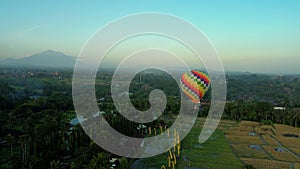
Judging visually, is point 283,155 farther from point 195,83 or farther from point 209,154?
point 195,83

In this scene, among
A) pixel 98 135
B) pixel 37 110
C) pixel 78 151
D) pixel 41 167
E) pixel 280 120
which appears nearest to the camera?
pixel 41 167

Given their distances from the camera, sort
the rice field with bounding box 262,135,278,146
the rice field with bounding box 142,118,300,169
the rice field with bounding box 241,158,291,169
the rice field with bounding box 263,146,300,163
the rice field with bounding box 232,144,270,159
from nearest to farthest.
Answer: the rice field with bounding box 241,158,291,169 → the rice field with bounding box 142,118,300,169 → the rice field with bounding box 263,146,300,163 → the rice field with bounding box 232,144,270,159 → the rice field with bounding box 262,135,278,146

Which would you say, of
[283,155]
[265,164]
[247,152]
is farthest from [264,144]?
[265,164]

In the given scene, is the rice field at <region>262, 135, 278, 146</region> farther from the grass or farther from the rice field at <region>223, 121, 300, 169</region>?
the grass

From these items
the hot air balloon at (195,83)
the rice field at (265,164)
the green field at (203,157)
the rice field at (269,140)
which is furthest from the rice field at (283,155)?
the hot air balloon at (195,83)

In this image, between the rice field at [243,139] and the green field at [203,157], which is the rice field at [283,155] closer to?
the rice field at [243,139]

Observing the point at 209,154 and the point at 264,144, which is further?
the point at 264,144

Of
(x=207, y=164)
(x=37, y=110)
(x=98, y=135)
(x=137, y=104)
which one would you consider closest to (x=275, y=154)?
(x=207, y=164)

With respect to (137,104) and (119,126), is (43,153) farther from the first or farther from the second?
(137,104)

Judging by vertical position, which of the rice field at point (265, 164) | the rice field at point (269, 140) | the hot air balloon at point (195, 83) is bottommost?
the rice field at point (269, 140)

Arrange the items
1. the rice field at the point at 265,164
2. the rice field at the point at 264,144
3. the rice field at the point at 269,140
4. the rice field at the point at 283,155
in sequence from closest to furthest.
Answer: the rice field at the point at 265,164 → the rice field at the point at 264,144 → the rice field at the point at 283,155 → the rice field at the point at 269,140

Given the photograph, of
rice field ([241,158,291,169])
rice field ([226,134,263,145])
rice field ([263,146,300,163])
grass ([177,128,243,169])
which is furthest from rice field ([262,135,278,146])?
rice field ([241,158,291,169])
